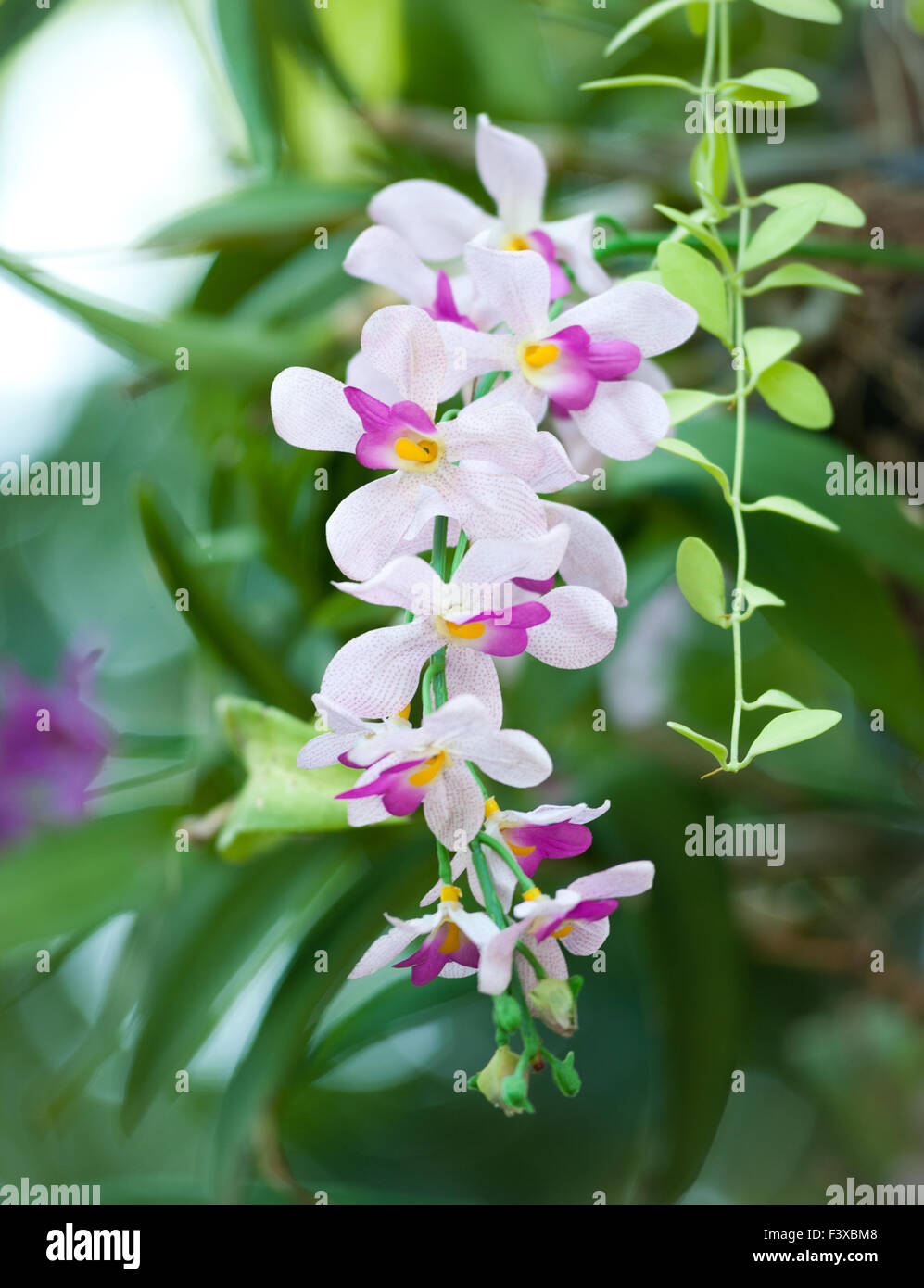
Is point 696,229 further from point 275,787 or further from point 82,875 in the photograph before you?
point 82,875

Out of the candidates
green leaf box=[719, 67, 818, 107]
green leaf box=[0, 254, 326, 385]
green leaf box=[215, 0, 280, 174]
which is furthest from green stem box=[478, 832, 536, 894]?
green leaf box=[215, 0, 280, 174]

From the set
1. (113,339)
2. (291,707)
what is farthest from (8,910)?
(113,339)

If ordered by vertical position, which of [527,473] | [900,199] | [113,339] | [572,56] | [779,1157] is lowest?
[779,1157]

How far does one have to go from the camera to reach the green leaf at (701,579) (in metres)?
0.26

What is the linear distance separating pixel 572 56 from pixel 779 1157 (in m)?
0.98

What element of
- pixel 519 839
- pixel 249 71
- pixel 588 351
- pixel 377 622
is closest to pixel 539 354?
pixel 588 351

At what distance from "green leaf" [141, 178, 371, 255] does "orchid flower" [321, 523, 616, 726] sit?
0.41 m

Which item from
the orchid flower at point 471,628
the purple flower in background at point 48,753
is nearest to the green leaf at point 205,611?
the purple flower in background at point 48,753

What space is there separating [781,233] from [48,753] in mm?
515

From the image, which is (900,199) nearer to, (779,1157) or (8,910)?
(8,910)

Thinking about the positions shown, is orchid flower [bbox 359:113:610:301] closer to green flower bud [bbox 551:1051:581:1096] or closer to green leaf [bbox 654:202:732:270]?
green leaf [bbox 654:202:732:270]

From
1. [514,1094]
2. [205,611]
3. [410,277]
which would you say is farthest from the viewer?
[205,611]

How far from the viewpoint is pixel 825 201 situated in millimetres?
298

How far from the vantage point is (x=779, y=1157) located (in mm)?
970
